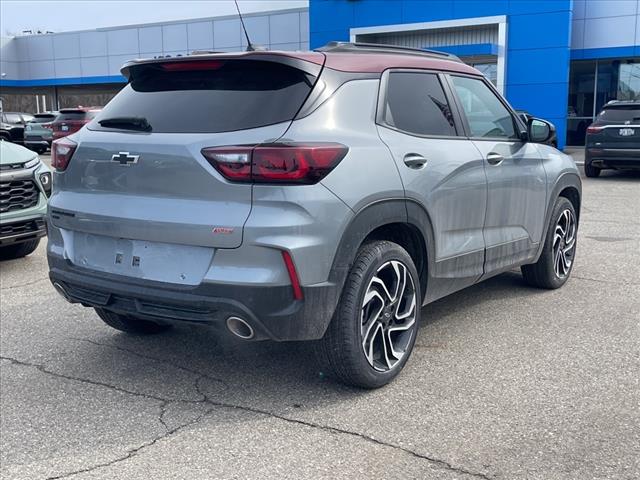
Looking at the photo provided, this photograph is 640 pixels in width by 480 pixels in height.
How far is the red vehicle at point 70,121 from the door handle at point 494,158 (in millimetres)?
19044

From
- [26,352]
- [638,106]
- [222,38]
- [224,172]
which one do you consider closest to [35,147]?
[222,38]

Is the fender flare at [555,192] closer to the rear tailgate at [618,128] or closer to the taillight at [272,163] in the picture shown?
the taillight at [272,163]

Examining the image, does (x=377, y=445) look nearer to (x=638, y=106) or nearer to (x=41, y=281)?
(x=41, y=281)

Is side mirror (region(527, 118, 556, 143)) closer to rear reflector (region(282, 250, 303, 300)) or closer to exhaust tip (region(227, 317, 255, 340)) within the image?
rear reflector (region(282, 250, 303, 300))

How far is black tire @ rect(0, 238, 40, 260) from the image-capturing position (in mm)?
7387

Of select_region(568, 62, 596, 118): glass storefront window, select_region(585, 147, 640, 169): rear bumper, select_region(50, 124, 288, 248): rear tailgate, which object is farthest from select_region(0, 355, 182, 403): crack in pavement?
select_region(568, 62, 596, 118): glass storefront window

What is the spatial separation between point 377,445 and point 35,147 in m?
24.8

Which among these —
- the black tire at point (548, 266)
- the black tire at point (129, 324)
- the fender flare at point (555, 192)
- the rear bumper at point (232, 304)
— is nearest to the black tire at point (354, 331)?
the rear bumper at point (232, 304)

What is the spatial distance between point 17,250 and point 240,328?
4954 mm

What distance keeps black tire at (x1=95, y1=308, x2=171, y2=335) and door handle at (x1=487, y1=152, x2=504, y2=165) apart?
245 cm

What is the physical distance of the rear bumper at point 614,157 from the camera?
1449 cm

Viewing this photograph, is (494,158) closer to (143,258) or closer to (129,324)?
(143,258)

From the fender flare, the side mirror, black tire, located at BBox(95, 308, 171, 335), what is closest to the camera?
→ black tire, located at BBox(95, 308, 171, 335)

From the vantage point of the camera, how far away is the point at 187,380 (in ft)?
13.3
